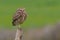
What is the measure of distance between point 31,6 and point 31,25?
445 centimetres

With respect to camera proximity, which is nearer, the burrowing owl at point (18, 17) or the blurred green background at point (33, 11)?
the burrowing owl at point (18, 17)

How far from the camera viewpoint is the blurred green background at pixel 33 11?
20.1m

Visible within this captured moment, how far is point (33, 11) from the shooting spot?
891 inches

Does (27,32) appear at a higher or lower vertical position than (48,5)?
lower

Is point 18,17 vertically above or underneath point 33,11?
underneath

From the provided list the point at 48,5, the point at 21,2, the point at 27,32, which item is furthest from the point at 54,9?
the point at 27,32

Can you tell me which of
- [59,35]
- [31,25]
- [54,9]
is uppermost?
[54,9]

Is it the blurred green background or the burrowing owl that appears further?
the blurred green background

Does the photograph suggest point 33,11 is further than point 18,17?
Yes

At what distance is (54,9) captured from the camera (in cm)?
2277

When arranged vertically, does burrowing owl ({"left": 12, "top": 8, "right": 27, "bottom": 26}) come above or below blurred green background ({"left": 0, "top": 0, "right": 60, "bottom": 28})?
below

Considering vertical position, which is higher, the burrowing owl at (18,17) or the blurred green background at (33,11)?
the blurred green background at (33,11)

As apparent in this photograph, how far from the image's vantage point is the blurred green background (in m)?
20.1

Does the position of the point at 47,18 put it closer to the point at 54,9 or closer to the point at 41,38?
the point at 54,9
